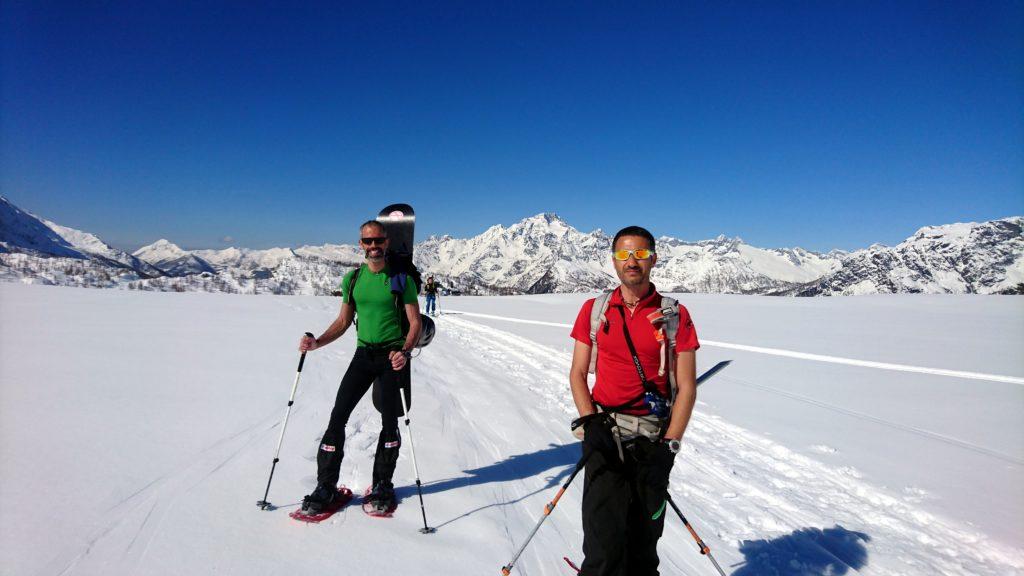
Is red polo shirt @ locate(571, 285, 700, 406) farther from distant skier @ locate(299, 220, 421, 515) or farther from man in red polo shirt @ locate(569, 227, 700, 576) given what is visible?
distant skier @ locate(299, 220, 421, 515)

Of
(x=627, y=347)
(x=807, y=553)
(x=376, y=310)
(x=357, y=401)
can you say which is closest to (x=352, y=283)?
(x=376, y=310)

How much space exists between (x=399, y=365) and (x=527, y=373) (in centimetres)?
765

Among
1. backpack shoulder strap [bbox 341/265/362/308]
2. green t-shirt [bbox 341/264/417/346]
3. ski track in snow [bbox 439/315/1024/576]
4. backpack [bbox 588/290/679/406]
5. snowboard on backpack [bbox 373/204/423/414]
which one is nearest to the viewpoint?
backpack [bbox 588/290/679/406]

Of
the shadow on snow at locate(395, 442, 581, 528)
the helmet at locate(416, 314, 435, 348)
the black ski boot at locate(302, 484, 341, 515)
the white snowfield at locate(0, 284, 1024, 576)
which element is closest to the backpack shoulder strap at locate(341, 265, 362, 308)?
the helmet at locate(416, 314, 435, 348)

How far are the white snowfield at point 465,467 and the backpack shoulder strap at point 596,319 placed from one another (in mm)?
1977

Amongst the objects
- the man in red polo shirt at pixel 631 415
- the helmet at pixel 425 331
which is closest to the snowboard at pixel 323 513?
the helmet at pixel 425 331

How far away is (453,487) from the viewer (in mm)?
5359

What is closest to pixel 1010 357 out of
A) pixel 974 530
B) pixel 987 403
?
pixel 987 403

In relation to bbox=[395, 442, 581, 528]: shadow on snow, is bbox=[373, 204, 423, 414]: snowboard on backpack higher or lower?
higher

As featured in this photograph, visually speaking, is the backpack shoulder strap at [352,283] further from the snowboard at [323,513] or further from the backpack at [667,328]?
the backpack at [667,328]

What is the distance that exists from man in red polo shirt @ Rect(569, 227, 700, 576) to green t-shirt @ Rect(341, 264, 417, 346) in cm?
219

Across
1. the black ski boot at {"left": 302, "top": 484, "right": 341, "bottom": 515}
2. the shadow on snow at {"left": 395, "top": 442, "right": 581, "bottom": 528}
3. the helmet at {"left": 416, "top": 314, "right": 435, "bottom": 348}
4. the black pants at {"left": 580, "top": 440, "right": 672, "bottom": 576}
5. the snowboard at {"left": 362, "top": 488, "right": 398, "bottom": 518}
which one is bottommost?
the shadow on snow at {"left": 395, "top": 442, "right": 581, "bottom": 528}

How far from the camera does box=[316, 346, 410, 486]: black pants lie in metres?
4.46

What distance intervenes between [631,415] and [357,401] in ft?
8.87
